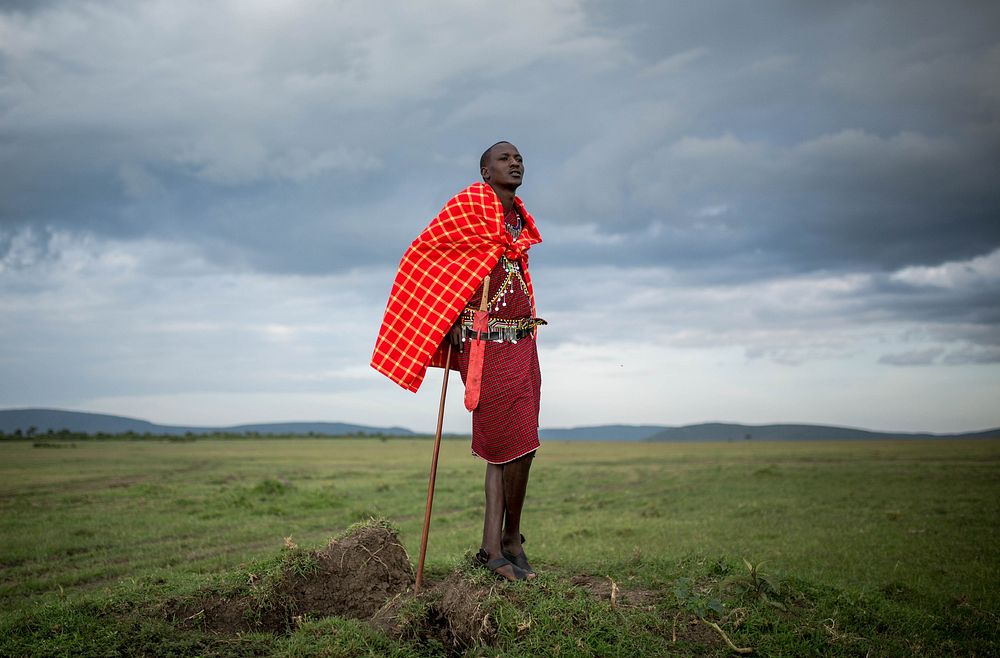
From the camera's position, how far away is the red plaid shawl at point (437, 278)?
5.53 metres

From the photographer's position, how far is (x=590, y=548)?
978cm

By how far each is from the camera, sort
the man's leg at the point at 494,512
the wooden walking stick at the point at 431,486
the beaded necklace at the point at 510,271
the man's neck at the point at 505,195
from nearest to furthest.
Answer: the wooden walking stick at the point at 431,486 < the man's leg at the point at 494,512 < the beaded necklace at the point at 510,271 < the man's neck at the point at 505,195

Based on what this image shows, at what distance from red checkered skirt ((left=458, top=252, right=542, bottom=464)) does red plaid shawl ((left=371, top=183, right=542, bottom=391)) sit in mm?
225

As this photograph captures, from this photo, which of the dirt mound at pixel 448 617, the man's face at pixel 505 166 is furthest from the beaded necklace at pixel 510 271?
the dirt mound at pixel 448 617

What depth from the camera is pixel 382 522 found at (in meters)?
6.19

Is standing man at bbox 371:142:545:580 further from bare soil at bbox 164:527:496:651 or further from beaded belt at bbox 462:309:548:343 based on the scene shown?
bare soil at bbox 164:527:496:651

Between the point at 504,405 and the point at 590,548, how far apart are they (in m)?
5.13

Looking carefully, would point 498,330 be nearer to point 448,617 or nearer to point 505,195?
point 505,195

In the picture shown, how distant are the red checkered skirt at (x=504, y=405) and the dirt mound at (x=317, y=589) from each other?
4.07ft

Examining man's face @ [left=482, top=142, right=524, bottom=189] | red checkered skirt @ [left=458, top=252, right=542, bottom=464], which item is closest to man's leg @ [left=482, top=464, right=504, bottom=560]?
red checkered skirt @ [left=458, top=252, right=542, bottom=464]

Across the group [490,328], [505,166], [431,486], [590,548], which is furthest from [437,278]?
[590,548]

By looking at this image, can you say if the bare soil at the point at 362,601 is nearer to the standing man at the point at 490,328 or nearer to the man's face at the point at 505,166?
the standing man at the point at 490,328

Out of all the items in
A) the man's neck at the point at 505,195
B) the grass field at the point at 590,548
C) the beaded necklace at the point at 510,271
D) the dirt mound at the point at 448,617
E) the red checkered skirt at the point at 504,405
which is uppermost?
the man's neck at the point at 505,195

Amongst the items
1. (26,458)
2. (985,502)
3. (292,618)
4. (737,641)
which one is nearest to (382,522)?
(292,618)
